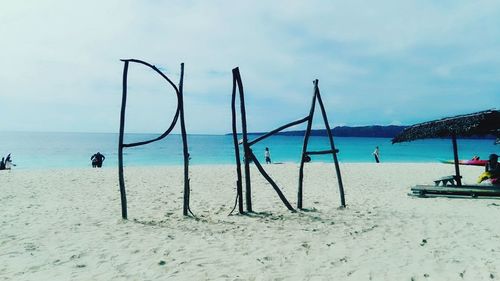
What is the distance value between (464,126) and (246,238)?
7.39 metres

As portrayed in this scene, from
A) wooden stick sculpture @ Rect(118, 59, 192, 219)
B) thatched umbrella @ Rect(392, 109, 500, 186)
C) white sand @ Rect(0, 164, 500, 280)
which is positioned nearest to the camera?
white sand @ Rect(0, 164, 500, 280)

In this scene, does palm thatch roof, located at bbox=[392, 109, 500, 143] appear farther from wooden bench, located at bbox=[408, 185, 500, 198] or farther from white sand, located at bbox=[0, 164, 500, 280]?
white sand, located at bbox=[0, 164, 500, 280]

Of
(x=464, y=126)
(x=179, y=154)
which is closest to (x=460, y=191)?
(x=464, y=126)

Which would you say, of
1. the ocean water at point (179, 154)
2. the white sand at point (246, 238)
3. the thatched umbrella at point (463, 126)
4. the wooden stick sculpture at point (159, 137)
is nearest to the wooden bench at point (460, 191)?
the white sand at point (246, 238)

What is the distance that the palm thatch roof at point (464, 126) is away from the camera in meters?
9.84

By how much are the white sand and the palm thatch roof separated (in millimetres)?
1931

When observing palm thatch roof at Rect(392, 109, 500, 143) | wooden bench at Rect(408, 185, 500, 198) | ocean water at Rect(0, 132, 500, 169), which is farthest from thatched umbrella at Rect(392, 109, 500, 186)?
ocean water at Rect(0, 132, 500, 169)

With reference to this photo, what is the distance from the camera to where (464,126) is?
33.3ft

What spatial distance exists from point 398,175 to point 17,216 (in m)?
14.8

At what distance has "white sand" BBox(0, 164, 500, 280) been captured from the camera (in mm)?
4746

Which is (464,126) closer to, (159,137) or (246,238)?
(246,238)

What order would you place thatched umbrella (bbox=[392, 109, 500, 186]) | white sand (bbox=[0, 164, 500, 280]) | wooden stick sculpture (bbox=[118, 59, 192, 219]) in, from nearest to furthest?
white sand (bbox=[0, 164, 500, 280])
wooden stick sculpture (bbox=[118, 59, 192, 219])
thatched umbrella (bbox=[392, 109, 500, 186])

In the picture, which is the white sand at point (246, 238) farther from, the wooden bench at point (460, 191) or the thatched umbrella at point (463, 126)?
the thatched umbrella at point (463, 126)

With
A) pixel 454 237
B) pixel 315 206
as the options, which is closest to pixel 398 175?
pixel 315 206
